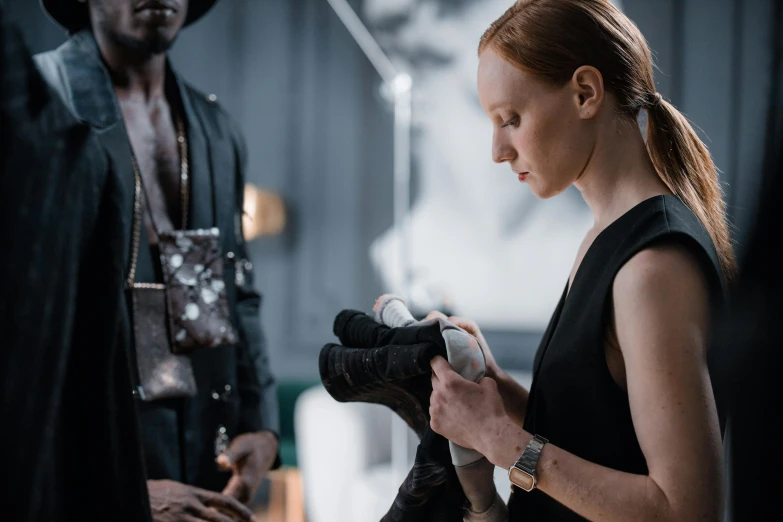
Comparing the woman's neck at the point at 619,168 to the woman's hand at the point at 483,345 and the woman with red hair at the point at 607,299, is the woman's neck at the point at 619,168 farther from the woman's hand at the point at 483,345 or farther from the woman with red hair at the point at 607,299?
the woman's hand at the point at 483,345

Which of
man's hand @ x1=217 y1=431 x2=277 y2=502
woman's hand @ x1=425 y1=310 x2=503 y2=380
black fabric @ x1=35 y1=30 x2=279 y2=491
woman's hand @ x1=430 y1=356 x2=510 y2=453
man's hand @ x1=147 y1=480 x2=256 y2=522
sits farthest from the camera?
man's hand @ x1=217 y1=431 x2=277 y2=502

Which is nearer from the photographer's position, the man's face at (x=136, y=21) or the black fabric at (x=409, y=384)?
the black fabric at (x=409, y=384)

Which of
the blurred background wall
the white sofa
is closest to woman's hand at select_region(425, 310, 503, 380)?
the white sofa

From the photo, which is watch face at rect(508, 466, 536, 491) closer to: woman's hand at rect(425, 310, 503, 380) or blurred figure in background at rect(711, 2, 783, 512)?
woman's hand at rect(425, 310, 503, 380)

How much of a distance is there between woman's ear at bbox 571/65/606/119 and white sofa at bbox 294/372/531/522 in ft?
6.95

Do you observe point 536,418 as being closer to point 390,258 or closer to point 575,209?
point 575,209

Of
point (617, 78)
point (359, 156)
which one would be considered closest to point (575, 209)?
point (359, 156)

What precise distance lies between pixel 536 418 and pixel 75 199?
545 mm

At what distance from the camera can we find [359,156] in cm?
357

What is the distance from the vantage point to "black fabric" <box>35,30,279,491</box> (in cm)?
134

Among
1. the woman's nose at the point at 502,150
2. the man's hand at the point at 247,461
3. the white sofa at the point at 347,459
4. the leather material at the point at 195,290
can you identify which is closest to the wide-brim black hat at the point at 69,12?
the leather material at the point at 195,290

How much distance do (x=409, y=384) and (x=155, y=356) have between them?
2.08 ft

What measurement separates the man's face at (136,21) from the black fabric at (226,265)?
0.04m

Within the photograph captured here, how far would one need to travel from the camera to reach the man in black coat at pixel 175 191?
135 cm
